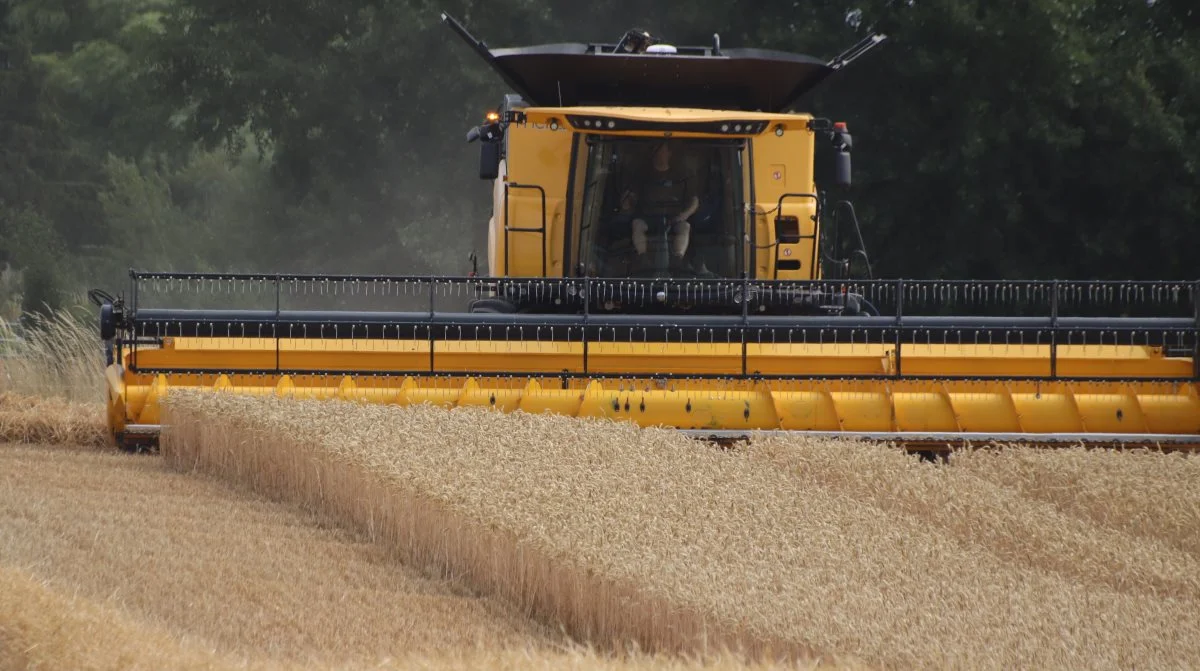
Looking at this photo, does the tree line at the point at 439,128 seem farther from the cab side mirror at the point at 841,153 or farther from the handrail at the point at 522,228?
the handrail at the point at 522,228

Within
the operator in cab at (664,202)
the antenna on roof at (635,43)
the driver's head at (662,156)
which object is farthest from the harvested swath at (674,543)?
the antenna on roof at (635,43)

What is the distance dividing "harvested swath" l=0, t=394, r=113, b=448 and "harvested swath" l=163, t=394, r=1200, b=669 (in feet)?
7.24

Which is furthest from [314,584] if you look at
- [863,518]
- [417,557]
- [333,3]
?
[333,3]

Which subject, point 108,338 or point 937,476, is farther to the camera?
point 108,338

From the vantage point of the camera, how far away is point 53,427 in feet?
37.8

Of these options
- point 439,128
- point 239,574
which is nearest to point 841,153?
point 239,574

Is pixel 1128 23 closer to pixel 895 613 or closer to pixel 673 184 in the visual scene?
pixel 673 184

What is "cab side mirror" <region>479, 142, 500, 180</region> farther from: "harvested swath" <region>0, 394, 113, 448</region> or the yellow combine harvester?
"harvested swath" <region>0, 394, 113, 448</region>

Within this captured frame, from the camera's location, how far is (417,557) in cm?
755

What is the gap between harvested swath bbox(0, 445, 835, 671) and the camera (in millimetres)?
4801

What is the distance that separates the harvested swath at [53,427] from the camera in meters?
11.4

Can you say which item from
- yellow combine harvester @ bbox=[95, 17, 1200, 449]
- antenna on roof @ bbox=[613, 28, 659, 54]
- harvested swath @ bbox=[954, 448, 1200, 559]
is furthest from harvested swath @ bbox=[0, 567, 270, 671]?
antenna on roof @ bbox=[613, 28, 659, 54]

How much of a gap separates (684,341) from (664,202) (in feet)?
3.64

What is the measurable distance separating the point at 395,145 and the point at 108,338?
23789 mm
